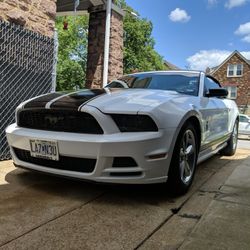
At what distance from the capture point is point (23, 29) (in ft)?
17.0

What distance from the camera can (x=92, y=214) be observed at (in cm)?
286

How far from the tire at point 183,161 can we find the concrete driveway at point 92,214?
111 mm

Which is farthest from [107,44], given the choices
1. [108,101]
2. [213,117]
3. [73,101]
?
[108,101]

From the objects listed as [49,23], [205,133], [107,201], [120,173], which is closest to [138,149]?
[120,173]

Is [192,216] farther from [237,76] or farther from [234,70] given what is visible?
[234,70]

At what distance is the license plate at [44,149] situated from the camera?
3.12 metres

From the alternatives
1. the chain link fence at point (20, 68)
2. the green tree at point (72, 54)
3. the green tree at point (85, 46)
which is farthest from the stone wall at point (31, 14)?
the green tree at point (85, 46)

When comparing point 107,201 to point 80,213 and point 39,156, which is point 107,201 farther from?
point 39,156

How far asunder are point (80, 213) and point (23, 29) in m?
3.34

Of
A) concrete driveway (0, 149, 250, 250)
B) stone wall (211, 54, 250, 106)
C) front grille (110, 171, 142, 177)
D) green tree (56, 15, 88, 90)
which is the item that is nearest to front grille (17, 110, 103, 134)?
front grille (110, 171, 142, 177)

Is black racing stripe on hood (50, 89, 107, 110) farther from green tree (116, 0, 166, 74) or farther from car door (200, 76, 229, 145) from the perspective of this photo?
green tree (116, 0, 166, 74)

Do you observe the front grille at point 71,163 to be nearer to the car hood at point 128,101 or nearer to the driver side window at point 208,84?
the car hood at point 128,101

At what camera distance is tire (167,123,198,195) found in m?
3.28

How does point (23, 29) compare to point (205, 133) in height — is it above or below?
above
